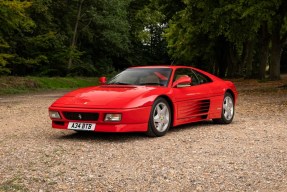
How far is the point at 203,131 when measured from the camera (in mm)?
8906

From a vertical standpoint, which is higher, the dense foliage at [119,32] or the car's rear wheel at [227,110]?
the dense foliage at [119,32]

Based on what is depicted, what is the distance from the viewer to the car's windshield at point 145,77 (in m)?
8.82

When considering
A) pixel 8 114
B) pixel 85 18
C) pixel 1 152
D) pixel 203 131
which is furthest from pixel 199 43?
pixel 1 152

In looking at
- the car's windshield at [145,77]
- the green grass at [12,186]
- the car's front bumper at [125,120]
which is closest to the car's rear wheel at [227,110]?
the car's windshield at [145,77]

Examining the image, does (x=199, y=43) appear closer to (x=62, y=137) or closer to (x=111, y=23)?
(x=111, y=23)

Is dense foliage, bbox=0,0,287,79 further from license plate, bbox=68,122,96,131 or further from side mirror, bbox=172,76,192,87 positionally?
license plate, bbox=68,122,96,131

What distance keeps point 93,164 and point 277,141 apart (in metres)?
3.42

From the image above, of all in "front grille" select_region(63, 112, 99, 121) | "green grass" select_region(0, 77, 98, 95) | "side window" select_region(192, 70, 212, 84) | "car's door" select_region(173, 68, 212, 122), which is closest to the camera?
"front grille" select_region(63, 112, 99, 121)

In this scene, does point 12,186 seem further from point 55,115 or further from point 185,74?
point 185,74

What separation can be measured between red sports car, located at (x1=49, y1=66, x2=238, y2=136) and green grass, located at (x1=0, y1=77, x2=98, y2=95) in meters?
16.1

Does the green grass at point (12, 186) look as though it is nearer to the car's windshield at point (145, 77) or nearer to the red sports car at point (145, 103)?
the red sports car at point (145, 103)

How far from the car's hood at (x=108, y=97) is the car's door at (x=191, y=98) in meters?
0.73

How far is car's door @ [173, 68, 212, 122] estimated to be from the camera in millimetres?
8719

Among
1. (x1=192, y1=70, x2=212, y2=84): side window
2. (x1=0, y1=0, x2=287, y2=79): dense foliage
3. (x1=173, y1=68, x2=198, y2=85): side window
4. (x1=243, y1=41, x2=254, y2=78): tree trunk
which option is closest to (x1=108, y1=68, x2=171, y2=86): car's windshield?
(x1=173, y1=68, x2=198, y2=85): side window
